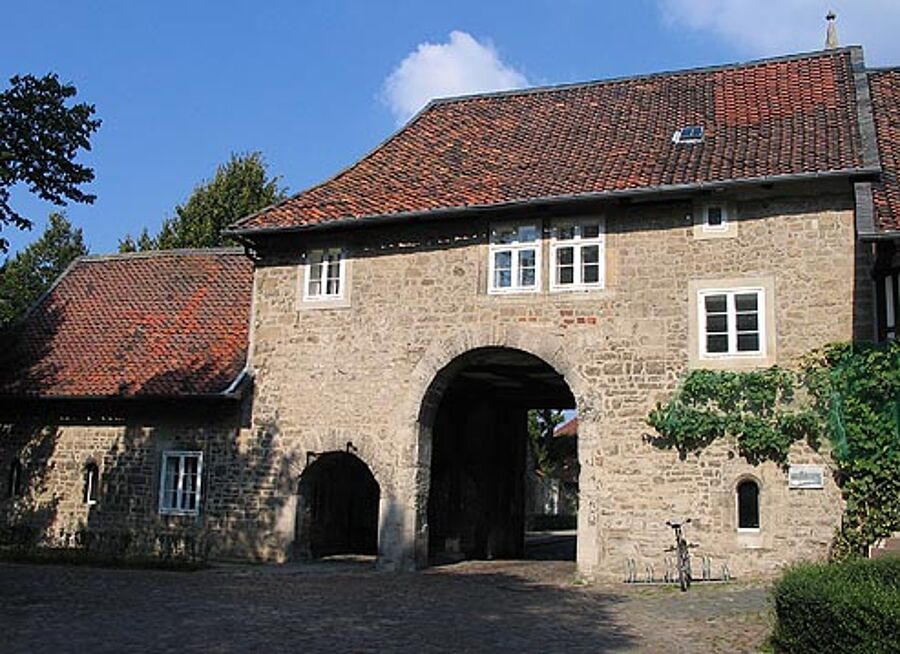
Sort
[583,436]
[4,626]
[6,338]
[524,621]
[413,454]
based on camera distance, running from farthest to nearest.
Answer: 1. [6,338]
2. [413,454]
3. [583,436]
4. [524,621]
5. [4,626]

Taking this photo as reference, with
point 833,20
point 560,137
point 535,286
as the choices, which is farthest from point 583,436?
point 833,20

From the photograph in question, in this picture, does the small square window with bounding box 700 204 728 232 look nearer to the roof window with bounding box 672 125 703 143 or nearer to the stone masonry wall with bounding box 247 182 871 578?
the stone masonry wall with bounding box 247 182 871 578

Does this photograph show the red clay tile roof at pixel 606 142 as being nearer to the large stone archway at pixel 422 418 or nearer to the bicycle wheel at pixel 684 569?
the large stone archway at pixel 422 418

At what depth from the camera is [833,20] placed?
23500mm

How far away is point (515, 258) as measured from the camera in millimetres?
18156

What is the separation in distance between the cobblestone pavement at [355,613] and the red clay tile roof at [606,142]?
651cm

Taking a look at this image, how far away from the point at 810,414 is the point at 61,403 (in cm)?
1488

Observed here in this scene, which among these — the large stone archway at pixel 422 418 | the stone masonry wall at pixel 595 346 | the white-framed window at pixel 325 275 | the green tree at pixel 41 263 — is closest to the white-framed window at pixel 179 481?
the stone masonry wall at pixel 595 346

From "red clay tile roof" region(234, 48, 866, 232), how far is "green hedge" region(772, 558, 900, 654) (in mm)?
8124

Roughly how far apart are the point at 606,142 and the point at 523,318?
13.5 feet

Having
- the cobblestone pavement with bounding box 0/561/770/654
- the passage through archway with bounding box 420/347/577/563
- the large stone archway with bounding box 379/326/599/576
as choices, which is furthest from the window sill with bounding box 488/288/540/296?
the cobblestone pavement with bounding box 0/561/770/654

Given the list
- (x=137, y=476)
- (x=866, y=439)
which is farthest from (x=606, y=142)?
(x=137, y=476)

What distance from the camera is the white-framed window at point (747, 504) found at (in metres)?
16.0

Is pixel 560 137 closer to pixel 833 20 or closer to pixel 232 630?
pixel 833 20
